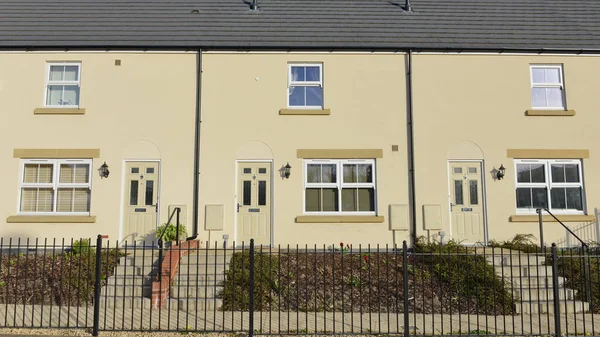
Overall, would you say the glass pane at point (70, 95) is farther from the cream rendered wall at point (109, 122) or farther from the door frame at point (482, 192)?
the door frame at point (482, 192)

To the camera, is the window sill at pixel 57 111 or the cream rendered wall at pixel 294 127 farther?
the window sill at pixel 57 111

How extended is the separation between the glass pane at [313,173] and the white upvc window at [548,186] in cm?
509

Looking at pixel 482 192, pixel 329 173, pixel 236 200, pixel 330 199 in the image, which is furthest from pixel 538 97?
pixel 236 200

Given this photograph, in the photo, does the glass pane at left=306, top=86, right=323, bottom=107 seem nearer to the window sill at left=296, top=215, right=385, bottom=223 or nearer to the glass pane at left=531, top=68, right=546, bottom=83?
the window sill at left=296, top=215, right=385, bottom=223

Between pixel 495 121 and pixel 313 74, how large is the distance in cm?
489

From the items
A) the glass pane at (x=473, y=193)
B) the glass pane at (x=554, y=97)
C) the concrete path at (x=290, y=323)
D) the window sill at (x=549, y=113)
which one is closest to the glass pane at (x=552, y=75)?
the glass pane at (x=554, y=97)

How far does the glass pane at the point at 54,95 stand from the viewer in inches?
444

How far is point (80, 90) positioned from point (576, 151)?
507 inches

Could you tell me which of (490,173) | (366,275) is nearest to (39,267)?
(366,275)

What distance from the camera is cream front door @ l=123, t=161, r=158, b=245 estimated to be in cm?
1074

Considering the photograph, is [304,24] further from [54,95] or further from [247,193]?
[54,95]

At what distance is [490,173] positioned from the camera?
1108 centimetres

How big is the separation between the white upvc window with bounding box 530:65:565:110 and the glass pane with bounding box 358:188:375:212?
4908 millimetres

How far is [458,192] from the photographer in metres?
11.1
